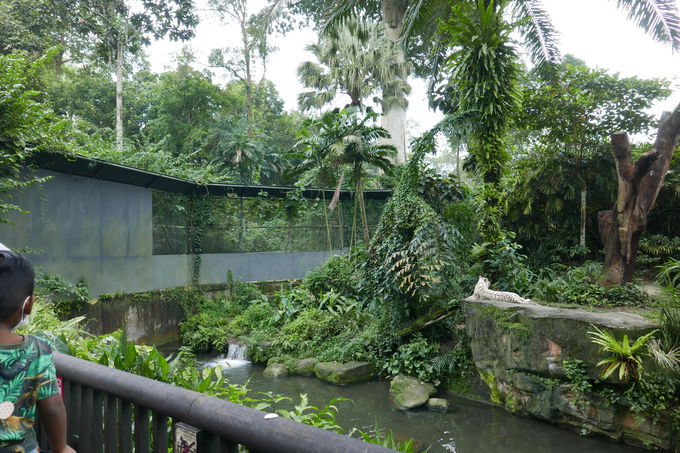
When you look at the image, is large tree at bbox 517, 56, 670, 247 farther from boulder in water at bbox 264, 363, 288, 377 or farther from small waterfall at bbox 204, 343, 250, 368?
small waterfall at bbox 204, 343, 250, 368

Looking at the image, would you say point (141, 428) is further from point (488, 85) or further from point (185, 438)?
point (488, 85)

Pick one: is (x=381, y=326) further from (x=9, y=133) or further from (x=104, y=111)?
(x=104, y=111)

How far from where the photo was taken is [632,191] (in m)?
8.87

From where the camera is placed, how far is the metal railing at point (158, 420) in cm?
133

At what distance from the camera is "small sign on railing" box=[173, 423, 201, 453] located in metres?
1.60

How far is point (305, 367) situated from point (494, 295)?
4299 mm

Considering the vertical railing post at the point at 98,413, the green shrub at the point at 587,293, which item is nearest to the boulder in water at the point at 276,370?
the green shrub at the point at 587,293

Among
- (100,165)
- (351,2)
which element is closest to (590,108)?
(351,2)

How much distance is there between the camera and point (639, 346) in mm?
5559

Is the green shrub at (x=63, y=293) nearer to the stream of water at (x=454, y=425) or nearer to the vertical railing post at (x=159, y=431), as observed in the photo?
the stream of water at (x=454, y=425)

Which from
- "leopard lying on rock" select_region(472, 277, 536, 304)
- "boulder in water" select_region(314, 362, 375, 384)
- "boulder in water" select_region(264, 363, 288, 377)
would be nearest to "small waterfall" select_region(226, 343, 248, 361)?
"boulder in water" select_region(264, 363, 288, 377)

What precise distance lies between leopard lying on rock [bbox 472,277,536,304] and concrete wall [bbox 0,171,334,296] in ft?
27.3

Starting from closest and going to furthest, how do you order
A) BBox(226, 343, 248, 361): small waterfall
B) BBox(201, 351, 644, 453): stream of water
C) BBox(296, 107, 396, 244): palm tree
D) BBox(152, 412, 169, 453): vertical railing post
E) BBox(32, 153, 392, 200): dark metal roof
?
BBox(152, 412, 169, 453): vertical railing post, BBox(201, 351, 644, 453): stream of water, BBox(32, 153, 392, 200): dark metal roof, BBox(226, 343, 248, 361): small waterfall, BBox(296, 107, 396, 244): palm tree

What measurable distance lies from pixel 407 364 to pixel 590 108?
8.63m
